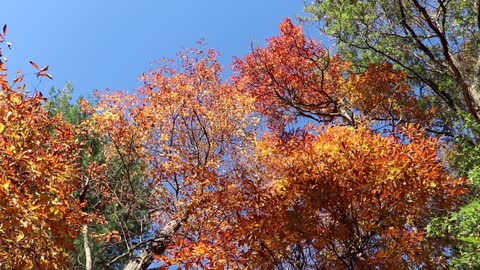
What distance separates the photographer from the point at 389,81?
48.7 ft

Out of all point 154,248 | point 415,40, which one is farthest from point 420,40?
point 154,248

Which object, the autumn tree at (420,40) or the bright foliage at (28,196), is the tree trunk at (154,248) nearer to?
the bright foliage at (28,196)

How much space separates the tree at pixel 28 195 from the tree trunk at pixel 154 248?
3.93 m

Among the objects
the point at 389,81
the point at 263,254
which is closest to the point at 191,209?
the point at 263,254

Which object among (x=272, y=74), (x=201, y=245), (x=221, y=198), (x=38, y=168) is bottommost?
(x=38, y=168)

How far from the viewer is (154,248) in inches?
375

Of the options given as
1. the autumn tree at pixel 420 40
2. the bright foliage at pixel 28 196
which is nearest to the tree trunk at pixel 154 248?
the bright foliage at pixel 28 196

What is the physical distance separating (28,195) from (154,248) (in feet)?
17.0

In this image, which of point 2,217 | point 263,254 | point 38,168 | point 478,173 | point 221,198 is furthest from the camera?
point 221,198

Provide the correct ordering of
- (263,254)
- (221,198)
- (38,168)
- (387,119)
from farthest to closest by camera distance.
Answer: (387,119) → (221,198) → (263,254) → (38,168)

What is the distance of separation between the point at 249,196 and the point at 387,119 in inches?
315

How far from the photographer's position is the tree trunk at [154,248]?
29.8 feet

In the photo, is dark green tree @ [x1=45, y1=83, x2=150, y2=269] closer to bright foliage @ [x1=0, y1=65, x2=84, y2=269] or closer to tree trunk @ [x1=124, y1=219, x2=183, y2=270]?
tree trunk @ [x1=124, y1=219, x2=183, y2=270]

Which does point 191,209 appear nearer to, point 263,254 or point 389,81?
point 263,254
